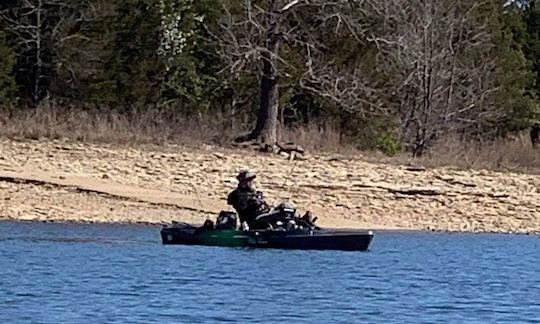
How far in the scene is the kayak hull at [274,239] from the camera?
91.0ft

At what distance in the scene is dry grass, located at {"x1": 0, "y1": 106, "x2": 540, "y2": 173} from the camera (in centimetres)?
3975

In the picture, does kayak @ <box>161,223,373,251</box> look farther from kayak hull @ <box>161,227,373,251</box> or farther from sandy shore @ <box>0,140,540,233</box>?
sandy shore @ <box>0,140,540,233</box>

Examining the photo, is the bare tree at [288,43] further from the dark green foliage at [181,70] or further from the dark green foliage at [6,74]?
the dark green foliage at [6,74]

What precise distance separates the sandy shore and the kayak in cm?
465

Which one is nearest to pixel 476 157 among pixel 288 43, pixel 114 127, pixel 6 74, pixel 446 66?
pixel 288 43

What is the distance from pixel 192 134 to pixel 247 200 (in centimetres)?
1521

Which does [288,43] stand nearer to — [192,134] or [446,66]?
[192,134]

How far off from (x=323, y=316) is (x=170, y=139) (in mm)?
21809

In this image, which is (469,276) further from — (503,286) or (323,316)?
(323,316)

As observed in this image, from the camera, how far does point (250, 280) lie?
23.6 m

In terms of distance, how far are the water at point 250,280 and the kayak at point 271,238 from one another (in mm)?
168

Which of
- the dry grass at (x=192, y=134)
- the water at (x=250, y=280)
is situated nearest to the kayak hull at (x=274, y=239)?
the water at (x=250, y=280)

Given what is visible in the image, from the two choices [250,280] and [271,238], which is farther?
[271,238]

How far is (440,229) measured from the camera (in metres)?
34.8
